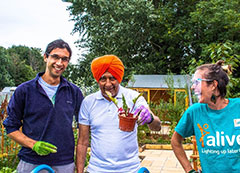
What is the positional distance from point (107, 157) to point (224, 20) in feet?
41.7

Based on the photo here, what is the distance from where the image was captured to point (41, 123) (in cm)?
190

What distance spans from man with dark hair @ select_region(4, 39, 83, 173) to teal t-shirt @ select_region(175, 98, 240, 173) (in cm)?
98

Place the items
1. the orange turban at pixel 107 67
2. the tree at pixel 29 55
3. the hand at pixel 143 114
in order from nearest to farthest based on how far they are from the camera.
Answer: the hand at pixel 143 114
the orange turban at pixel 107 67
the tree at pixel 29 55

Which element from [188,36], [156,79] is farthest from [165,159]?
[188,36]

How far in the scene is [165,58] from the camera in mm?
15414

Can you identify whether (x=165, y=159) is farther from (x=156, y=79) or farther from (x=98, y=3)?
(x=98, y=3)

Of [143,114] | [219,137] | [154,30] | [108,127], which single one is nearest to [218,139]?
[219,137]

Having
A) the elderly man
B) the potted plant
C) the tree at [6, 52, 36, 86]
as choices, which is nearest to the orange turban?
the elderly man

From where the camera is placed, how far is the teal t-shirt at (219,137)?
1649 mm

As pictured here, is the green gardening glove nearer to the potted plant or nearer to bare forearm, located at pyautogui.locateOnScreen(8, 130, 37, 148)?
bare forearm, located at pyautogui.locateOnScreen(8, 130, 37, 148)

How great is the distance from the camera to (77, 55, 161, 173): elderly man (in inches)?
71.1

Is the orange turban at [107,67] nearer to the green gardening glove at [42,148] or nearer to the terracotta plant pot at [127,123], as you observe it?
the terracotta plant pot at [127,123]

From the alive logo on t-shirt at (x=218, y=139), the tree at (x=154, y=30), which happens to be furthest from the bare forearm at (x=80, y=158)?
the tree at (x=154, y=30)

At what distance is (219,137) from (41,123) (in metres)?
1.27
